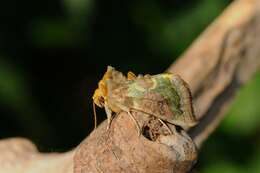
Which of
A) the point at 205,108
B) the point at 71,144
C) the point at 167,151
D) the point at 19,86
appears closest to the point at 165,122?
the point at 167,151

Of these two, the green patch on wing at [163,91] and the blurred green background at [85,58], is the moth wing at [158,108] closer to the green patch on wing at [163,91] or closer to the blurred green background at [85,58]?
the green patch on wing at [163,91]

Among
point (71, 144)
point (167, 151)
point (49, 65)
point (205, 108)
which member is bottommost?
point (71, 144)

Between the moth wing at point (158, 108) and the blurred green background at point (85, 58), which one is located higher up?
the moth wing at point (158, 108)

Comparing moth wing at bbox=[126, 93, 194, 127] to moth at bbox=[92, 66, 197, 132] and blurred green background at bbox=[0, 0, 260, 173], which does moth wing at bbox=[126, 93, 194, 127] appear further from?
blurred green background at bbox=[0, 0, 260, 173]

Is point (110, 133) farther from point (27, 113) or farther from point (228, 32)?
point (27, 113)

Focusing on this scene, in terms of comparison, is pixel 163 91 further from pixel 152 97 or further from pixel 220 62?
pixel 220 62

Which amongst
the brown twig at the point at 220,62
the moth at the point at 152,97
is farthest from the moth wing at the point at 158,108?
the brown twig at the point at 220,62

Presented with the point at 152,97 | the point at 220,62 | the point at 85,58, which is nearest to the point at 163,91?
the point at 152,97
